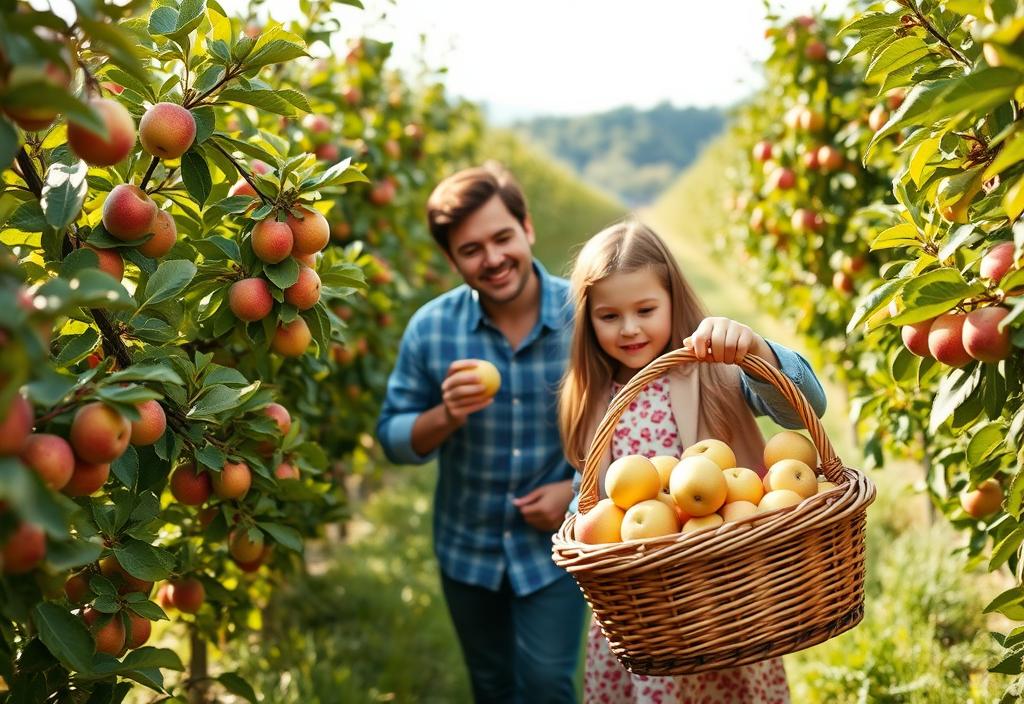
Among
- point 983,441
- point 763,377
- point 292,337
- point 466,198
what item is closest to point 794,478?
point 763,377

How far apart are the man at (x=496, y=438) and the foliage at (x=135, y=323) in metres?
0.52

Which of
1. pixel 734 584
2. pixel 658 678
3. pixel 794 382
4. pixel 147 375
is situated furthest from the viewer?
pixel 658 678

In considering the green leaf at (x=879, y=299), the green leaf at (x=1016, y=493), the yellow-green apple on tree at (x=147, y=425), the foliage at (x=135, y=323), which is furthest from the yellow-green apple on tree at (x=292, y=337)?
the green leaf at (x=1016, y=493)

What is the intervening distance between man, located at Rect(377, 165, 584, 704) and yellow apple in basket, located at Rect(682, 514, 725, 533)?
853 mm

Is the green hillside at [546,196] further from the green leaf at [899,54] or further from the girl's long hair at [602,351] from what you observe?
the green leaf at [899,54]

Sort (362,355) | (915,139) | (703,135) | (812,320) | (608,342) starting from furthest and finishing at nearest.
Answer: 1. (703,135)
2. (812,320)
3. (362,355)
4. (608,342)
5. (915,139)

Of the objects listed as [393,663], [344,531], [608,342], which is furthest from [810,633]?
[344,531]

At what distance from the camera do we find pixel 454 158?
6875 mm

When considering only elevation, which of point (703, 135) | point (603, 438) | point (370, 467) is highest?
point (603, 438)

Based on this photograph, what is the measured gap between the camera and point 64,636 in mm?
1206

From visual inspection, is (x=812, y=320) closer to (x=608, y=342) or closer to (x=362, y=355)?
(x=362, y=355)

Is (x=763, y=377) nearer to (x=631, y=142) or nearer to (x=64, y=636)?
(x=64, y=636)

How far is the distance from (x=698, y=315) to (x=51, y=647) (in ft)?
4.40

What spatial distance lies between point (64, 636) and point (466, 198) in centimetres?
150
